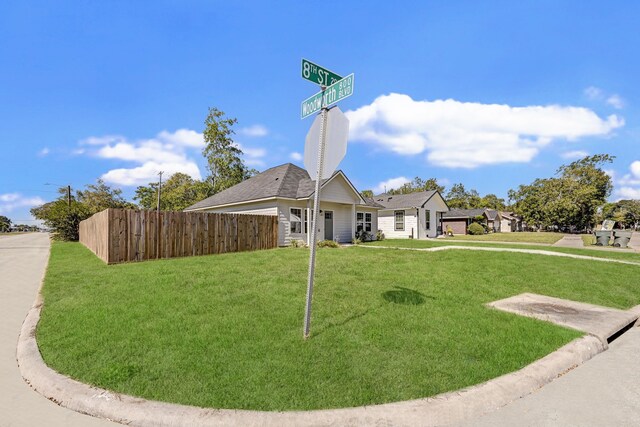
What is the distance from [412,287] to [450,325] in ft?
6.93

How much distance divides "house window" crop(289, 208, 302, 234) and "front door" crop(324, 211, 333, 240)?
2312 mm

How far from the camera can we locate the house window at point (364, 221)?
23781 mm

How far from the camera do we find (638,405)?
278 centimetres

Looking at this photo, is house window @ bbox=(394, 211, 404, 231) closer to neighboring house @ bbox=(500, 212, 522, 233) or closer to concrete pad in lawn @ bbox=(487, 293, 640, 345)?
concrete pad in lawn @ bbox=(487, 293, 640, 345)

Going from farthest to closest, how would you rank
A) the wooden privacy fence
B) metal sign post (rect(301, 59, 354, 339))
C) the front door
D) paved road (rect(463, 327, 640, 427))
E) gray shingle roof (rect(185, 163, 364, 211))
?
1. the front door
2. gray shingle roof (rect(185, 163, 364, 211))
3. the wooden privacy fence
4. metal sign post (rect(301, 59, 354, 339))
5. paved road (rect(463, 327, 640, 427))

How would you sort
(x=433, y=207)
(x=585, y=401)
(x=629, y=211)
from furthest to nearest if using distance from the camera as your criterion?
(x=629, y=211) < (x=433, y=207) < (x=585, y=401)

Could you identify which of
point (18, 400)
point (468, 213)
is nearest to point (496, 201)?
point (468, 213)

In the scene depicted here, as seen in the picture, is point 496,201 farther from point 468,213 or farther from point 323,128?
point 323,128

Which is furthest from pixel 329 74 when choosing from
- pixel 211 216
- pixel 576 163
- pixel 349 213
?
pixel 576 163

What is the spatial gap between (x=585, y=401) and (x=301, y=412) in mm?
2600

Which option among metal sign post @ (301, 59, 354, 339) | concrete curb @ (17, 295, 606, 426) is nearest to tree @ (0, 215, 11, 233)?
concrete curb @ (17, 295, 606, 426)

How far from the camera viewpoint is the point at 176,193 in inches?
1786

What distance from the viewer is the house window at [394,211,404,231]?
2914 cm

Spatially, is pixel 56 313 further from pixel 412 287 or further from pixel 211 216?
pixel 211 216
